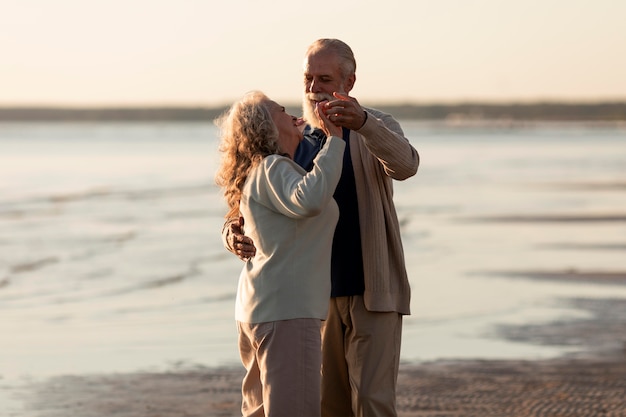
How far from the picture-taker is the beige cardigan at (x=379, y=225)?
16.3 ft

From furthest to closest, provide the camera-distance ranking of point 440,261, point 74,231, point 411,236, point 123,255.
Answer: point 74,231 < point 411,236 < point 123,255 < point 440,261

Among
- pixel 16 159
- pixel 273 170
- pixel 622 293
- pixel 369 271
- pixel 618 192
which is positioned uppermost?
pixel 273 170

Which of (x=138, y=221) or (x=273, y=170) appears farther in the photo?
(x=138, y=221)

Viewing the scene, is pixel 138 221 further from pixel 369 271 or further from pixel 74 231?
pixel 369 271

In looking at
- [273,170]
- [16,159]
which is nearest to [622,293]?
[273,170]

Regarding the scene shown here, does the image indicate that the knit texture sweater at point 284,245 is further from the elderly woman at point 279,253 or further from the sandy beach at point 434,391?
the sandy beach at point 434,391

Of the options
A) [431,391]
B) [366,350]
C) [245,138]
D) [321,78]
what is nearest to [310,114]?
[321,78]

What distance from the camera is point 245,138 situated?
4602 mm

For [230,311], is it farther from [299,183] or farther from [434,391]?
[299,183]

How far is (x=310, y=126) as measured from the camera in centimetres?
508

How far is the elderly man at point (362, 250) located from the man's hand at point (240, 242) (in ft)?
0.09

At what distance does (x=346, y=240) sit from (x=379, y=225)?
161mm

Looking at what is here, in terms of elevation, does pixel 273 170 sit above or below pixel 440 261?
above

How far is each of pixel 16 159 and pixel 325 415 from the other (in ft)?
160
